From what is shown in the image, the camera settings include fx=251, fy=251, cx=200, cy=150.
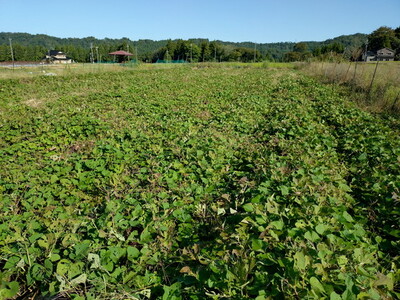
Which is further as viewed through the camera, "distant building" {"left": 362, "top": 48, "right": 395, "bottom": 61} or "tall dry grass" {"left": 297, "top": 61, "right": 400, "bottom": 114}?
"distant building" {"left": 362, "top": 48, "right": 395, "bottom": 61}

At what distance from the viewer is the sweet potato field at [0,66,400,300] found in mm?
1587

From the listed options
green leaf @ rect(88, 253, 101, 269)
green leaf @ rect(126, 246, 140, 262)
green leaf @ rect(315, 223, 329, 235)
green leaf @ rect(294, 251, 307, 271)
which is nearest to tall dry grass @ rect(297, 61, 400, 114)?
green leaf @ rect(315, 223, 329, 235)

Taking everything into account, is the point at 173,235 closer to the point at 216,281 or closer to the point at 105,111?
the point at 216,281

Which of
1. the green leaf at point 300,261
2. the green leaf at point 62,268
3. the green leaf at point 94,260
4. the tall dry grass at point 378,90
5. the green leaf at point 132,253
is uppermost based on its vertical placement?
the tall dry grass at point 378,90

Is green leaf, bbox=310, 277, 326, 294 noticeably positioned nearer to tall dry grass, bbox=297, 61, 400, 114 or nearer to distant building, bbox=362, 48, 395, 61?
tall dry grass, bbox=297, 61, 400, 114

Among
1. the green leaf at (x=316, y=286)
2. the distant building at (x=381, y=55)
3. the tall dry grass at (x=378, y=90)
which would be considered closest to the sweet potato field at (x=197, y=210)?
the green leaf at (x=316, y=286)

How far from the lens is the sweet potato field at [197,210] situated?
1587 mm

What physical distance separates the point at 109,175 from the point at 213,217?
5.77 ft

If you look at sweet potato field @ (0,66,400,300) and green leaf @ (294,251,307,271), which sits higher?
green leaf @ (294,251,307,271)

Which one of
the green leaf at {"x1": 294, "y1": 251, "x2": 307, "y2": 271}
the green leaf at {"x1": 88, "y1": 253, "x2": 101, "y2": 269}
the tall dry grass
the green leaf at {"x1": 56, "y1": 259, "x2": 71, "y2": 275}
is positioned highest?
the tall dry grass

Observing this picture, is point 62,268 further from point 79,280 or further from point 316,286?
point 316,286

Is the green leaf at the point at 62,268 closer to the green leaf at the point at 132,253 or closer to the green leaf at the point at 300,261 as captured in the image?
the green leaf at the point at 132,253

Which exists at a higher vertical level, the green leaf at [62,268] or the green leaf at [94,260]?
the green leaf at [94,260]

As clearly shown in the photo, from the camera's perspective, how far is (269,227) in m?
1.90
